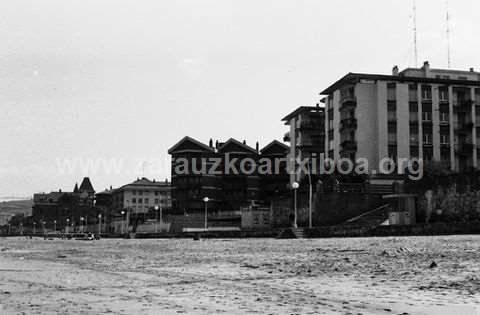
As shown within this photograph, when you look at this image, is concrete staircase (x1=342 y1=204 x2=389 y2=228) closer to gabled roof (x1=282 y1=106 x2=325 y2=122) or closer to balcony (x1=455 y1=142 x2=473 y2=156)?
balcony (x1=455 y1=142 x2=473 y2=156)

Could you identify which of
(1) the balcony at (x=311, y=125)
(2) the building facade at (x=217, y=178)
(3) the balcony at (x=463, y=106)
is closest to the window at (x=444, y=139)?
(3) the balcony at (x=463, y=106)

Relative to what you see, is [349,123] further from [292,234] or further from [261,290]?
[261,290]

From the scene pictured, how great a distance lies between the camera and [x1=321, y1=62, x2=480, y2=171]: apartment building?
6869 centimetres

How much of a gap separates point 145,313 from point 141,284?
11.7 ft

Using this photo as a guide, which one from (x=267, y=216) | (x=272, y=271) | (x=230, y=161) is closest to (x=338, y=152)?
(x=267, y=216)

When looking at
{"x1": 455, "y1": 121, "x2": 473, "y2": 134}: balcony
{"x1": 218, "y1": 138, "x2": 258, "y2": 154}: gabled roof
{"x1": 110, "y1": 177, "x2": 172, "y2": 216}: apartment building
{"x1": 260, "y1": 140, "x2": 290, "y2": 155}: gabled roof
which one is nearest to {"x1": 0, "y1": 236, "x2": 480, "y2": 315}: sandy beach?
{"x1": 455, "y1": 121, "x2": 473, "y2": 134}: balcony

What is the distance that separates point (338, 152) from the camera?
73750 millimetres

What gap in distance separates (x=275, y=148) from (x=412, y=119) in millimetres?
49967

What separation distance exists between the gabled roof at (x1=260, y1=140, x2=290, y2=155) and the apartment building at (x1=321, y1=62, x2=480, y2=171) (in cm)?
4481

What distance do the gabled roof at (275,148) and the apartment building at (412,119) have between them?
147ft

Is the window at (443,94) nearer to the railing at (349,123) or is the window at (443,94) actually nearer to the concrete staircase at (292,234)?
the railing at (349,123)

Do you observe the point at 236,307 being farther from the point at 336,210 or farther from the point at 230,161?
the point at 230,161

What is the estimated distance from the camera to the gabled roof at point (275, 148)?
116188mm

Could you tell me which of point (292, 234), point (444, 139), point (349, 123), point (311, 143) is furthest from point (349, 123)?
point (292, 234)
